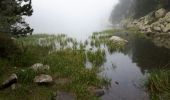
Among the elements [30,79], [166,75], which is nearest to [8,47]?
[30,79]

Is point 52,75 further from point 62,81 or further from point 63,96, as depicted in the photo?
point 63,96

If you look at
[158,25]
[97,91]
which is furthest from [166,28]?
[97,91]

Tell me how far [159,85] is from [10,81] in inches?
341

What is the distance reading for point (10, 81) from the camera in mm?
15789

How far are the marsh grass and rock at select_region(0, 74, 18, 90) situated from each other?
8.02 metres

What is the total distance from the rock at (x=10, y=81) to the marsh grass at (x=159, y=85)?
8019 mm

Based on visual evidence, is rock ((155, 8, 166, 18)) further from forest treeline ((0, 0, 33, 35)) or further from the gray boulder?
forest treeline ((0, 0, 33, 35))

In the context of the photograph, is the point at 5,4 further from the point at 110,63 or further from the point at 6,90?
the point at 110,63

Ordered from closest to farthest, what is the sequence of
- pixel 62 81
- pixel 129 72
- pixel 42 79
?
pixel 42 79, pixel 62 81, pixel 129 72

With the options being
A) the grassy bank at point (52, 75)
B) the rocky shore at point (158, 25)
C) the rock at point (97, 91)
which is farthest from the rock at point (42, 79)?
the rocky shore at point (158, 25)

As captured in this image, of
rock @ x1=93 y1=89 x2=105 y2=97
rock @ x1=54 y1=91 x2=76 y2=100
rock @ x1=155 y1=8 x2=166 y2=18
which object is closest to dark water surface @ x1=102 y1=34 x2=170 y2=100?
rock @ x1=93 y1=89 x2=105 y2=97

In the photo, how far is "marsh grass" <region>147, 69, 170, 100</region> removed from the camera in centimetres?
1425

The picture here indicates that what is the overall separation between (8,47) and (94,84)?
747 cm

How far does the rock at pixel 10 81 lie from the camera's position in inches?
608
